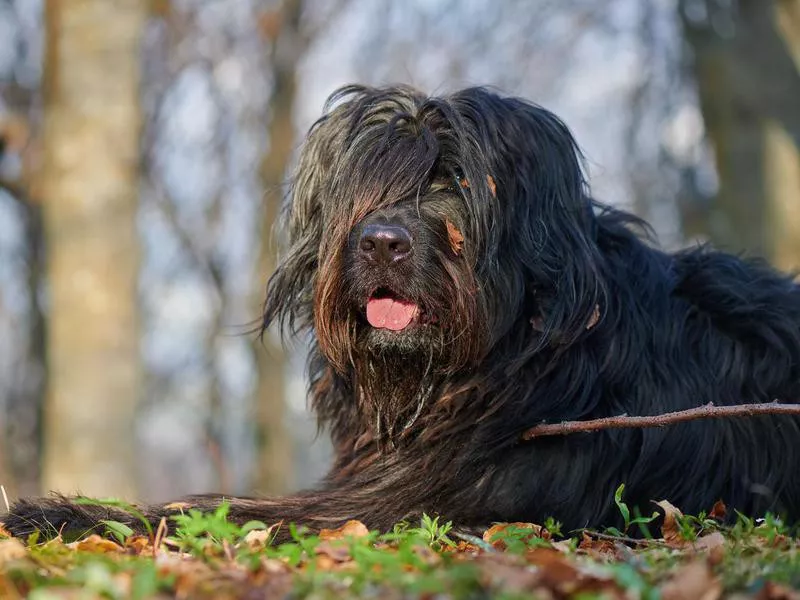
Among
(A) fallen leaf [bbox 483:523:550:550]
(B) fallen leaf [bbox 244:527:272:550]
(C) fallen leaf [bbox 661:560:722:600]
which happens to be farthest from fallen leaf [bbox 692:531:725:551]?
(B) fallen leaf [bbox 244:527:272:550]

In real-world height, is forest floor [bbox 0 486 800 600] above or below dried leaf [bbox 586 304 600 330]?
below

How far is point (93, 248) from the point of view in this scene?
9.12m

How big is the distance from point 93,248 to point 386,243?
566 centimetres

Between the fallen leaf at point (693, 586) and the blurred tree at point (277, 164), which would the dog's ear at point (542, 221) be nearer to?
the fallen leaf at point (693, 586)

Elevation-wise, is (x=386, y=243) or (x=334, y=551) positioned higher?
(x=386, y=243)

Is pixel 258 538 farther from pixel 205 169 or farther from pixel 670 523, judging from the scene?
pixel 205 169

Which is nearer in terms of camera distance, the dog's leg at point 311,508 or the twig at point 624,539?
the twig at point 624,539

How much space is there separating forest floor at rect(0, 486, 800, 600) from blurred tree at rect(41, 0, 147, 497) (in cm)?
529

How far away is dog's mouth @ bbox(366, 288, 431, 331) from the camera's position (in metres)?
4.29

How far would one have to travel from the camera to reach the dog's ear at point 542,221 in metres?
4.38

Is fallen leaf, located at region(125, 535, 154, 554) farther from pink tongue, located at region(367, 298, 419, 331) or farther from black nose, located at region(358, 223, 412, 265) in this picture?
black nose, located at region(358, 223, 412, 265)

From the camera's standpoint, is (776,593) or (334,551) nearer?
(776,593)

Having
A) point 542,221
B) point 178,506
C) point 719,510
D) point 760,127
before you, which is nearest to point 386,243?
point 542,221

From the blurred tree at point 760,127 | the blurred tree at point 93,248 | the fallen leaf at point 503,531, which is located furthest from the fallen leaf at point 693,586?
the blurred tree at point 760,127
